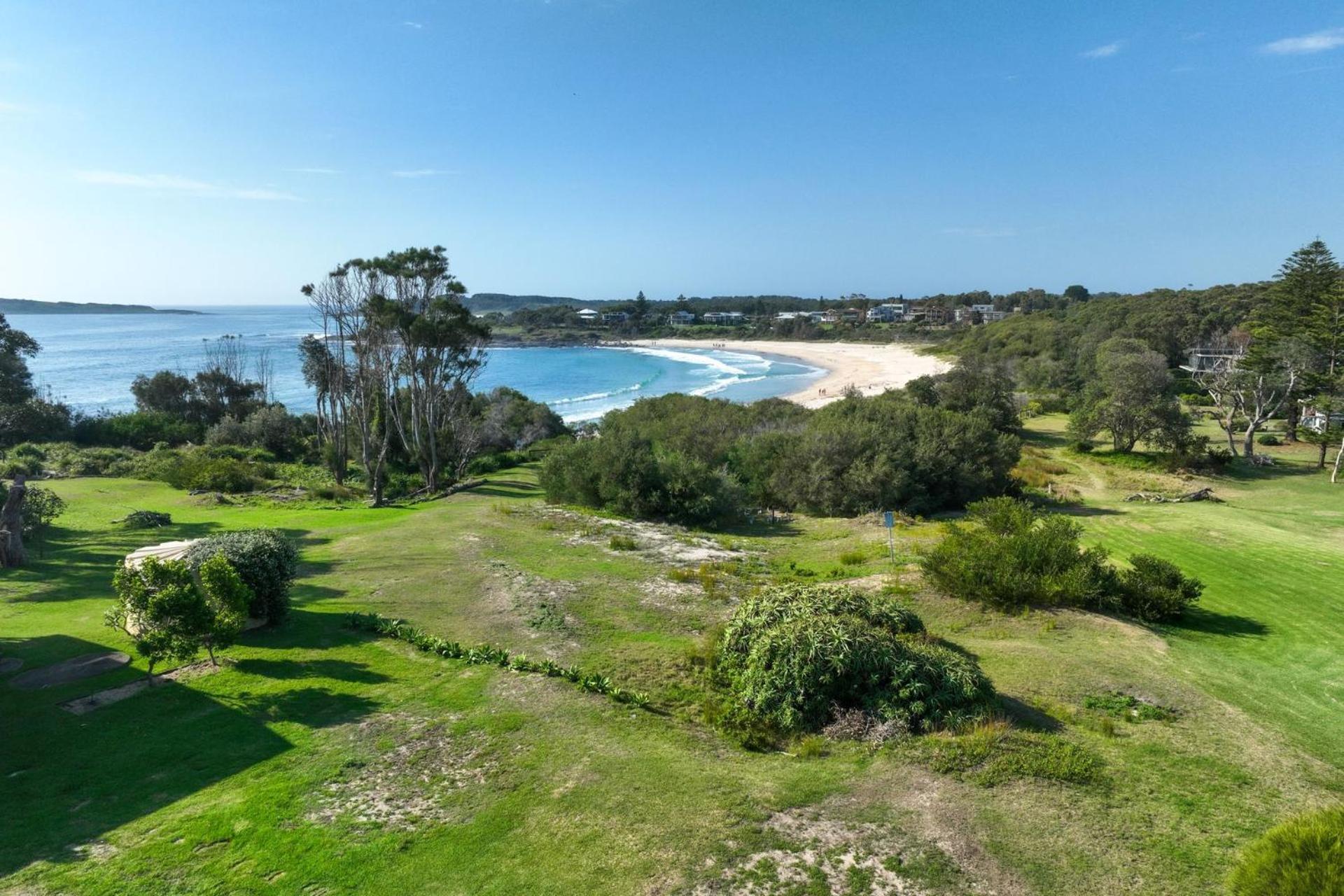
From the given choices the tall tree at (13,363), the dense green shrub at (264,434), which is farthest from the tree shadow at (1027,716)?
the dense green shrub at (264,434)

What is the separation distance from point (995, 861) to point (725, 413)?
31396 millimetres

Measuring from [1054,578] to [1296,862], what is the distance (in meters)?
8.68

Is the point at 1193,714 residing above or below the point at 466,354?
below

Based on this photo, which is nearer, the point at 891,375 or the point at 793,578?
the point at 793,578

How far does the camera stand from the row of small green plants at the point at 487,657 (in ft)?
29.9

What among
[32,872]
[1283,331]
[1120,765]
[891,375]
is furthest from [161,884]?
[891,375]

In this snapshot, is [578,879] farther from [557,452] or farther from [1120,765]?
[557,452]

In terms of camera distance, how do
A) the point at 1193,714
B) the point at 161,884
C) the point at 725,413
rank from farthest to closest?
the point at 725,413 → the point at 1193,714 → the point at 161,884

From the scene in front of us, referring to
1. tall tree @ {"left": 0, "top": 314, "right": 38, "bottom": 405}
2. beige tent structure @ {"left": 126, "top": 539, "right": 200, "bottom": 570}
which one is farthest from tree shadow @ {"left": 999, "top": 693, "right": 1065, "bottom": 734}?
tall tree @ {"left": 0, "top": 314, "right": 38, "bottom": 405}

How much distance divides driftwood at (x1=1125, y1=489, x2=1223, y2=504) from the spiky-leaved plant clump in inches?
981

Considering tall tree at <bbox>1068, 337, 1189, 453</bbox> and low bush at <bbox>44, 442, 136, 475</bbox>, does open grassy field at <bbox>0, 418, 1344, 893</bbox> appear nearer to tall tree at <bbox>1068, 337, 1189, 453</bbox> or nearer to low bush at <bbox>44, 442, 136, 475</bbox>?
low bush at <bbox>44, 442, 136, 475</bbox>

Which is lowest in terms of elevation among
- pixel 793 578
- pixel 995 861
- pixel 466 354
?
pixel 793 578

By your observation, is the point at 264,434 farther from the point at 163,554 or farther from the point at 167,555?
the point at 167,555

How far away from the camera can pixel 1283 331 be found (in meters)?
46.4
